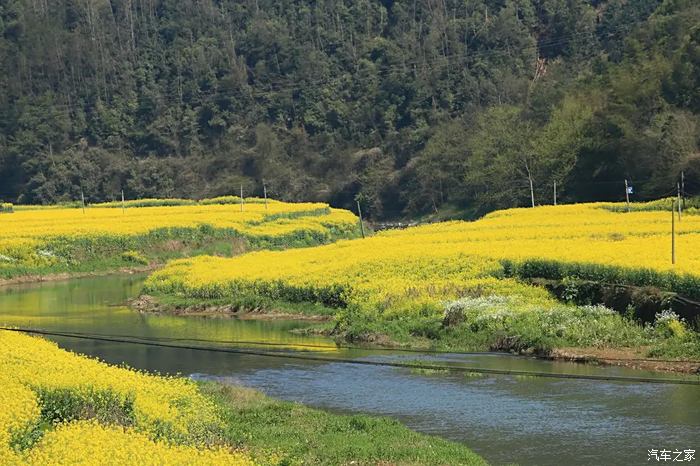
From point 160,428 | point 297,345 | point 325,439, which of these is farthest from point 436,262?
point 160,428

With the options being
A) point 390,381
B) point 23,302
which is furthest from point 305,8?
point 390,381

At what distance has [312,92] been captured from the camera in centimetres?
13588

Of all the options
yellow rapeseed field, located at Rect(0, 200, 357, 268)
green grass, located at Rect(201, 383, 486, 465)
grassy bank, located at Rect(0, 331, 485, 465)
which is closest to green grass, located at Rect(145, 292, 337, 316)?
green grass, located at Rect(201, 383, 486, 465)

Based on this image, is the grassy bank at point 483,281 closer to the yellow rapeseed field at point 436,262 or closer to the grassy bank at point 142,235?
the yellow rapeseed field at point 436,262

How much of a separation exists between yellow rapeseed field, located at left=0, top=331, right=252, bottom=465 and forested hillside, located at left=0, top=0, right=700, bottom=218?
62.1 meters

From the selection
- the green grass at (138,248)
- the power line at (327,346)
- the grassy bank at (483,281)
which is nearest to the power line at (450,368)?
the power line at (327,346)

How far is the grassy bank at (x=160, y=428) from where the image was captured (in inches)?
661

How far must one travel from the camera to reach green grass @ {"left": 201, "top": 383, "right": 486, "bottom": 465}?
19156 millimetres

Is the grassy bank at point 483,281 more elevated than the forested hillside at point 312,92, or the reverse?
the forested hillside at point 312,92

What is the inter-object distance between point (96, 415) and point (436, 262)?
2327 cm

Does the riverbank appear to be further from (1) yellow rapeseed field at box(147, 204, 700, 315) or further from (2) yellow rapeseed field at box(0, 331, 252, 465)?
(2) yellow rapeseed field at box(0, 331, 252, 465)

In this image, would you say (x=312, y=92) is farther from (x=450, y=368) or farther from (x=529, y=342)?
(x=450, y=368)

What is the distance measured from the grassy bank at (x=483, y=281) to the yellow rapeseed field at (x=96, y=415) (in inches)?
434

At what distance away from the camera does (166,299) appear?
4666 cm
